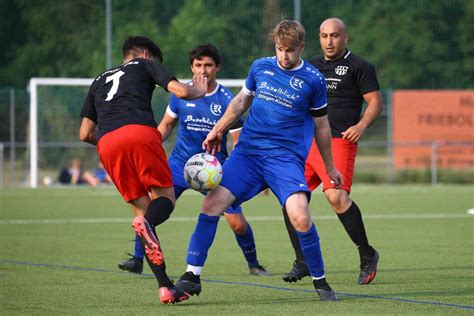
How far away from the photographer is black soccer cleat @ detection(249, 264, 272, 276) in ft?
32.4

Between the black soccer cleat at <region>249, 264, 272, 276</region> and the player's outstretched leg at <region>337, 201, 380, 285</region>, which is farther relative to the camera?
the black soccer cleat at <region>249, 264, 272, 276</region>

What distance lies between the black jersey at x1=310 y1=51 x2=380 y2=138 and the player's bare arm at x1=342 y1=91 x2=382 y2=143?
0.25 ft

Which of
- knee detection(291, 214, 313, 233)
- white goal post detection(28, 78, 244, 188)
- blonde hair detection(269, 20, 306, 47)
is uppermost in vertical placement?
blonde hair detection(269, 20, 306, 47)

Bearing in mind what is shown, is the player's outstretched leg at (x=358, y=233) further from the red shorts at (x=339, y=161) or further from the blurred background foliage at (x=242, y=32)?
the blurred background foliage at (x=242, y=32)

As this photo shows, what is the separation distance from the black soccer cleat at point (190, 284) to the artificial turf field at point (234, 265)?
103 millimetres

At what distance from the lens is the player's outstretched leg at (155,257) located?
7625mm

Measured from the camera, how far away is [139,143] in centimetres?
793

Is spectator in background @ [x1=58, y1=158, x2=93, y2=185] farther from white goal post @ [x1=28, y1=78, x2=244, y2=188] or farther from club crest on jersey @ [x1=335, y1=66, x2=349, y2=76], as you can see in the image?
club crest on jersey @ [x1=335, y1=66, x2=349, y2=76]

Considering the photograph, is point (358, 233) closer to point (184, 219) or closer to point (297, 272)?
point (297, 272)

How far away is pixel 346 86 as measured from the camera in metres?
9.89

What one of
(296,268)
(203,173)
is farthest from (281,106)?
(296,268)

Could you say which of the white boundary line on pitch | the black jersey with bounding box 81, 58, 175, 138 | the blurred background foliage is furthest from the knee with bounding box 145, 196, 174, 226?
the blurred background foliage

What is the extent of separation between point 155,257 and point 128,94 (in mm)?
1290

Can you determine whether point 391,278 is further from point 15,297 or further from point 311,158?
point 15,297
